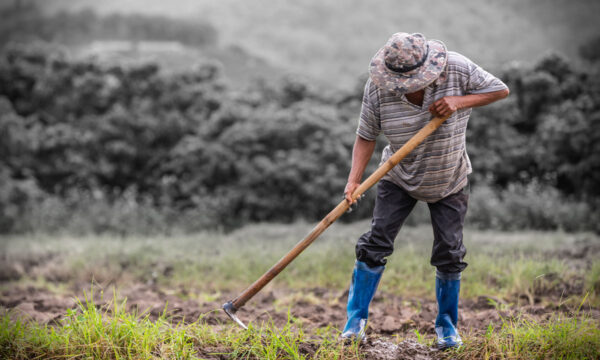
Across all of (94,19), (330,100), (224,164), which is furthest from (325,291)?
(94,19)

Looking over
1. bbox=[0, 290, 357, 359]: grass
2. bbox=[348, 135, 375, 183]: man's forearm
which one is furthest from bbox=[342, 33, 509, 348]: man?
bbox=[0, 290, 357, 359]: grass

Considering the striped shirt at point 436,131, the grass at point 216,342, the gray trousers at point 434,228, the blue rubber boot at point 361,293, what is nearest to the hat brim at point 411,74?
the striped shirt at point 436,131

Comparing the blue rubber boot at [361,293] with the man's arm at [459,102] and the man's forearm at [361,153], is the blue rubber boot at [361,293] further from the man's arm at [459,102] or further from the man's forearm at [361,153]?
the man's arm at [459,102]

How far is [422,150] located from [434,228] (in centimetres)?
47

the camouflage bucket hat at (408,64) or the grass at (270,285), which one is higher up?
the camouflage bucket hat at (408,64)

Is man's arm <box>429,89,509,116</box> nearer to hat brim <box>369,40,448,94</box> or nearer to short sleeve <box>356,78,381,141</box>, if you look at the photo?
hat brim <box>369,40,448,94</box>

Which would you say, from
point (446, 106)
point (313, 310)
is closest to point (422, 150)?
point (446, 106)

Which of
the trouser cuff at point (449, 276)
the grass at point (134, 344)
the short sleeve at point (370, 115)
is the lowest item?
the grass at point (134, 344)

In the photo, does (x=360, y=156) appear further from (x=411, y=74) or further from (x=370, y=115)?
(x=411, y=74)

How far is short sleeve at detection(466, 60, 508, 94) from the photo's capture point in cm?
255

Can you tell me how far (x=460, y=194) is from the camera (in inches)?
111

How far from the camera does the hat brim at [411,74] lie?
2.46m

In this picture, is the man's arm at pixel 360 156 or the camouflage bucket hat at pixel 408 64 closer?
the camouflage bucket hat at pixel 408 64

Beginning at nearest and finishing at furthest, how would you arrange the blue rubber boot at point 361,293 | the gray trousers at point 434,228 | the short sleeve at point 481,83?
the short sleeve at point 481,83 < the gray trousers at point 434,228 < the blue rubber boot at point 361,293
